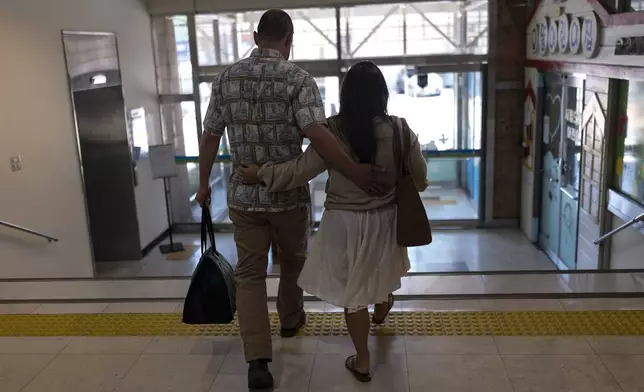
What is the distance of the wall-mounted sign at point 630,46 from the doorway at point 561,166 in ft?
3.25

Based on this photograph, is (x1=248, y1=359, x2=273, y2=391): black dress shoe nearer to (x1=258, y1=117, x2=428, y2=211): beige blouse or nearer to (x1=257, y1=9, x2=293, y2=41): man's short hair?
(x1=258, y1=117, x2=428, y2=211): beige blouse

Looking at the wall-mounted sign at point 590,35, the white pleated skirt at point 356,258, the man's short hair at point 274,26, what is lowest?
the white pleated skirt at point 356,258

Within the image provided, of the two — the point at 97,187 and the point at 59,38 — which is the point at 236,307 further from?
the point at 97,187

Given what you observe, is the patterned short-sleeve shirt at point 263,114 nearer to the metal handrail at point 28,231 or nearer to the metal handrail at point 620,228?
the metal handrail at point 620,228

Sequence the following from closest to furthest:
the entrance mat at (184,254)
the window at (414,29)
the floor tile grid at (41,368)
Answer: the floor tile grid at (41,368)
the entrance mat at (184,254)
the window at (414,29)

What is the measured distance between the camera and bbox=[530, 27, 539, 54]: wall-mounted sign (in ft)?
21.8

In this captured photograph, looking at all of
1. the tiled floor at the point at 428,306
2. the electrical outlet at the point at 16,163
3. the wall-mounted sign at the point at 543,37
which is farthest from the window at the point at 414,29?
the tiled floor at the point at 428,306

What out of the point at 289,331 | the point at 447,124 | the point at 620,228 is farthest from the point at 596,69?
the point at 289,331

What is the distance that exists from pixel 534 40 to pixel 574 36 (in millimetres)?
1544

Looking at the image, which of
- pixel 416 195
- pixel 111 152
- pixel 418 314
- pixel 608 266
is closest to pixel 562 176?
pixel 608 266

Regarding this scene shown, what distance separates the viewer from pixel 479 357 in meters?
2.55

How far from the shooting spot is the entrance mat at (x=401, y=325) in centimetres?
276

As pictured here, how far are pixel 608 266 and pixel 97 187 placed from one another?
5.43 meters

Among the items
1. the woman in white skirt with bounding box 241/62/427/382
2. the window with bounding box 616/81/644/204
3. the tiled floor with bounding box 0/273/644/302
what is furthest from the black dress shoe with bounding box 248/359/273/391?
the window with bounding box 616/81/644/204
